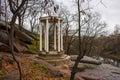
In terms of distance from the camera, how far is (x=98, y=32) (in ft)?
103

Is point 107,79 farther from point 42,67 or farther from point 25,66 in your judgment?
point 25,66

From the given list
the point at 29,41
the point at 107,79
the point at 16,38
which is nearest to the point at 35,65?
the point at 107,79

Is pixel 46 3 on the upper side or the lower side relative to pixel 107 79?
upper

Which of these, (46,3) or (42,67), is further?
(42,67)

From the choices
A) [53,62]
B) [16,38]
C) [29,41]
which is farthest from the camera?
[29,41]

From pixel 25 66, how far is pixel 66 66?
367cm

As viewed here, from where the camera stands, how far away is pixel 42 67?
33.4 ft

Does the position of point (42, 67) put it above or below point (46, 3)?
below

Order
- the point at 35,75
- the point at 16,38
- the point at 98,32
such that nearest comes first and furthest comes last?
the point at 35,75
the point at 16,38
the point at 98,32

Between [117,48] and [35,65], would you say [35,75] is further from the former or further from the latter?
[117,48]

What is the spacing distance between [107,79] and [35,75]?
16.3ft

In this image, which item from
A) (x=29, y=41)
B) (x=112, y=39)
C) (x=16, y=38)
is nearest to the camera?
(x=16, y=38)

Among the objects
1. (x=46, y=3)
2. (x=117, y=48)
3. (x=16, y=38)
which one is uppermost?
(x=46, y=3)

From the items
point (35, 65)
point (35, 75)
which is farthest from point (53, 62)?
point (35, 75)
